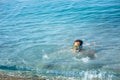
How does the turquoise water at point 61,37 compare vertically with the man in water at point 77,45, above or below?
below

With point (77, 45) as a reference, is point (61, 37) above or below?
below

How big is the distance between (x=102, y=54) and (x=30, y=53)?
3839 millimetres

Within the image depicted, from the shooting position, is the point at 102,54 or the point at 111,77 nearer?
the point at 111,77

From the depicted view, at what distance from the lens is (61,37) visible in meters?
16.4

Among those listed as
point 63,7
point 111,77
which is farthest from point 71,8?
point 111,77

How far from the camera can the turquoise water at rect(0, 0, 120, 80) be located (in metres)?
12.5

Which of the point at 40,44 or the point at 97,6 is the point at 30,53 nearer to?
the point at 40,44

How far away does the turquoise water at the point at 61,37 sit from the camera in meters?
12.5

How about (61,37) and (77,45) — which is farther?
(61,37)

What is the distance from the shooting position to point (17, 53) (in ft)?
48.3

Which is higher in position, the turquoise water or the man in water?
the man in water

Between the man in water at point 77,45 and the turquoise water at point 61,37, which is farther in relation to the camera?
the man in water at point 77,45

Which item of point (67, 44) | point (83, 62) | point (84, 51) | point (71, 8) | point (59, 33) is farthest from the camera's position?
point (71, 8)

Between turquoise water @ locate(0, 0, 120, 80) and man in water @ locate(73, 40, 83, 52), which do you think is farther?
man in water @ locate(73, 40, 83, 52)
